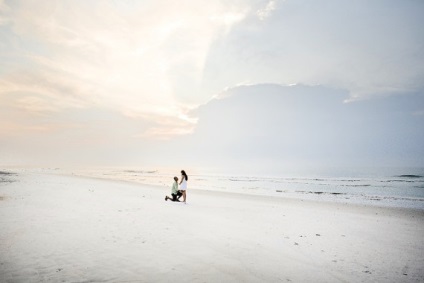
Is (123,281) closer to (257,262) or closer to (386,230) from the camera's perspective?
(257,262)

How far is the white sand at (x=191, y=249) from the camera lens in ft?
21.8

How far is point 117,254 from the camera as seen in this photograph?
7.76m

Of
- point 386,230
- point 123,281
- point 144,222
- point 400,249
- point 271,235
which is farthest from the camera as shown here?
point 386,230

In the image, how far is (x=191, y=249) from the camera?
8.66 meters

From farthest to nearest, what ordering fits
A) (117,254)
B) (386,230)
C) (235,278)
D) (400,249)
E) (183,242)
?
(386,230), (400,249), (183,242), (117,254), (235,278)

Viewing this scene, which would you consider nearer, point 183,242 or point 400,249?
point 183,242

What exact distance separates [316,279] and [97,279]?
5.60m

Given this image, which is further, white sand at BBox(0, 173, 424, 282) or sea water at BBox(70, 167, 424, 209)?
sea water at BBox(70, 167, 424, 209)

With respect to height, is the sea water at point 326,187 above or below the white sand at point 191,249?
above

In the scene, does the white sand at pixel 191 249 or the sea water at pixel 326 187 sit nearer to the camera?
the white sand at pixel 191 249

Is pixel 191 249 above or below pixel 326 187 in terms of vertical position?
below

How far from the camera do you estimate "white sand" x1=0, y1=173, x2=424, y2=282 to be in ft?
21.8

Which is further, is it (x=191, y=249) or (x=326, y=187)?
(x=326, y=187)

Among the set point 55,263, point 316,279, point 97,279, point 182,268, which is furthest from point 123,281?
point 316,279
